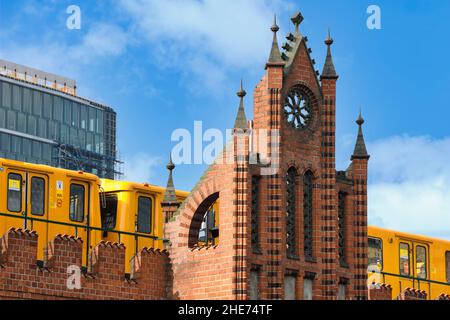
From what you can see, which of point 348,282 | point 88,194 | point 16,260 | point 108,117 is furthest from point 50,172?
point 108,117

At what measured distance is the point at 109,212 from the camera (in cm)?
6431

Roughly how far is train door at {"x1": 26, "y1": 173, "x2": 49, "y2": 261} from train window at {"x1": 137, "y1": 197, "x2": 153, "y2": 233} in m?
4.74

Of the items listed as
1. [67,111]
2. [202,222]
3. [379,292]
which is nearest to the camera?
[202,222]

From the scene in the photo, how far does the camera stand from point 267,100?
56.9 m

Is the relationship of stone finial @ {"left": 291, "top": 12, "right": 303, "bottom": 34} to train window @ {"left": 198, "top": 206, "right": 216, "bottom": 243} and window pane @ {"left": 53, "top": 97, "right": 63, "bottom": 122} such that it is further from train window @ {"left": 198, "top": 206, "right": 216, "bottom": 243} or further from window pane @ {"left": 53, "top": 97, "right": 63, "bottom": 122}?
window pane @ {"left": 53, "top": 97, "right": 63, "bottom": 122}

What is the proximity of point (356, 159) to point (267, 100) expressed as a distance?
5099 mm

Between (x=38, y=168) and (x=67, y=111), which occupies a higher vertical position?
(x=67, y=111)

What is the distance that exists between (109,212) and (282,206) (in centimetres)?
1026

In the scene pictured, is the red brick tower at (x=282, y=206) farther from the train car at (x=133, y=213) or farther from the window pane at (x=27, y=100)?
the window pane at (x=27, y=100)

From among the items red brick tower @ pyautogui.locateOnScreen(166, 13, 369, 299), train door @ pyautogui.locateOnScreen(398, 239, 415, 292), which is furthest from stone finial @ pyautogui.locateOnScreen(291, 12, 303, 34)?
→ train door @ pyautogui.locateOnScreen(398, 239, 415, 292)

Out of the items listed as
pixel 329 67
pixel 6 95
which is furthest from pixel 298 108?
pixel 6 95

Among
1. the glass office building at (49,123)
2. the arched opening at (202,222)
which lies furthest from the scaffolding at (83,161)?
the arched opening at (202,222)

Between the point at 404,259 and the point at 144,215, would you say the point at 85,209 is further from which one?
the point at 404,259

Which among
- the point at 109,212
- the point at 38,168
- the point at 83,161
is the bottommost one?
the point at 109,212
